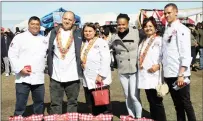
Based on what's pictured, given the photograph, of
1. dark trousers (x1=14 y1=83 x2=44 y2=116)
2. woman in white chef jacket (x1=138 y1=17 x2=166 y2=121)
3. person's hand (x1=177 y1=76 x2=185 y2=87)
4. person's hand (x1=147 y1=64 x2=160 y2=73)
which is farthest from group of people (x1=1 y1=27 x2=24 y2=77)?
person's hand (x1=177 y1=76 x2=185 y2=87)

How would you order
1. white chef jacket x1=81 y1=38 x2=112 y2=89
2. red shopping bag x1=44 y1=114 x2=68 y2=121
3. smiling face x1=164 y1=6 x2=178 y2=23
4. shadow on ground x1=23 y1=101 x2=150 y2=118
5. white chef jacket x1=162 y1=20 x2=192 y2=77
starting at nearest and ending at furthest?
white chef jacket x1=162 y1=20 x2=192 y2=77 → smiling face x1=164 y1=6 x2=178 y2=23 → red shopping bag x1=44 y1=114 x2=68 y2=121 → white chef jacket x1=81 y1=38 x2=112 y2=89 → shadow on ground x1=23 y1=101 x2=150 y2=118

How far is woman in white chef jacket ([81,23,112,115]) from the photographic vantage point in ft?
15.6

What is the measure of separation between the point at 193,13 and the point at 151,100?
14904mm

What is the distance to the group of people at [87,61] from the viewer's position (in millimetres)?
4602

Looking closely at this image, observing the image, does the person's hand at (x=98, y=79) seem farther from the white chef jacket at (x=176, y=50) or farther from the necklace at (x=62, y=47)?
the white chef jacket at (x=176, y=50)

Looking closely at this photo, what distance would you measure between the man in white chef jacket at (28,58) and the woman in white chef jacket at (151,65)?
146 centimetres

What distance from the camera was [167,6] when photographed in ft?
14.2

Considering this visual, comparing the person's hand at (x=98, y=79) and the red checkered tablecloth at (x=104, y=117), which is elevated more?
the person's hand at (x=98, y=79)

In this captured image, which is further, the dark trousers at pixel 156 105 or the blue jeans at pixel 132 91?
the blue jeans at pixel 132 91

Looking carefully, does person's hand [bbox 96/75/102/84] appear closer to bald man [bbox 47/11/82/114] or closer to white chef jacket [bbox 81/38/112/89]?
white chef jacket [bbox 81/38/112/89]

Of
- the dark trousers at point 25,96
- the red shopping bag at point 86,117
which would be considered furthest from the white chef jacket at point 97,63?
the dark trousers at point 25,96

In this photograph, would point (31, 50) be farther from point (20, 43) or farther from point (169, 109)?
point (169, 109)

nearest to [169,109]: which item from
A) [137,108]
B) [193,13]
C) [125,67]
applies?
[137,108]

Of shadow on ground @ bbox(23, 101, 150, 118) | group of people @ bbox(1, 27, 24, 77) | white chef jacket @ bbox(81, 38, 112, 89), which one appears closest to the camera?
white chef jacket @ bbox(81, 38, 112, 89)
